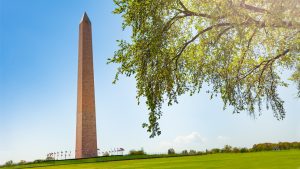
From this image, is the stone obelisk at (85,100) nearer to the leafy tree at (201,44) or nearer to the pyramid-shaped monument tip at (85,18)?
the pyramid-shaped monument tip at (85,18)

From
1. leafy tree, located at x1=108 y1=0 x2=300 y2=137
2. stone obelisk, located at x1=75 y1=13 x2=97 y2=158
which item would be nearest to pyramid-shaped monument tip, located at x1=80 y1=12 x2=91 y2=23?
stone obelisk, located at x1=75 y1=13 x2=97 y2=158

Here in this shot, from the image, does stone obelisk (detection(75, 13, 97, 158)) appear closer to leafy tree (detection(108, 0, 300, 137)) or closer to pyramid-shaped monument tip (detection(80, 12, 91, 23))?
pyramid-shaped monument tip (detection(80, 12, 91, 23))

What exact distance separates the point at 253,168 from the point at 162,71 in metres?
5.70

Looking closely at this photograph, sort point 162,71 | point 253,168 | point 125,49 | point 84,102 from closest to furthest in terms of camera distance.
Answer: point 253,168
point 162,71
point 125,49
point 84,102

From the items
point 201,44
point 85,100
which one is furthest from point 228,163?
point 85,100

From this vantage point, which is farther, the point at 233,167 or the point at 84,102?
the point at 84,102

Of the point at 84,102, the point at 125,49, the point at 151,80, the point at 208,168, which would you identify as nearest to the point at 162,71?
the point at 151,80

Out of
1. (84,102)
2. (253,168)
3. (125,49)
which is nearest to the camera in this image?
(253,168)

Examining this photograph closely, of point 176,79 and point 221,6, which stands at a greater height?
point 221,6

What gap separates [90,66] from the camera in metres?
36.3

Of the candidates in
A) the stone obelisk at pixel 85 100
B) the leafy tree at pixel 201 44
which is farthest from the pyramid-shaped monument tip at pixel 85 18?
the leafy tree at pixel 201 44

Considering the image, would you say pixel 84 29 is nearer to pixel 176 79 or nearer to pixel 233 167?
pixel 176 79

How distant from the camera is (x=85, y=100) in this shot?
3522cm

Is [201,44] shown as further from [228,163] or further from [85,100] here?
[85,100]
